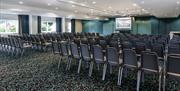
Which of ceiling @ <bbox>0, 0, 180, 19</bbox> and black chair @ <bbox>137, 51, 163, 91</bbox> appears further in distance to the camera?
ceiling @ <bbox>0, 0, 180, 19</bbox>

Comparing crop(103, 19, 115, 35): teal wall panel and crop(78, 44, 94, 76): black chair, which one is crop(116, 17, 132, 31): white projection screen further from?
crop(78, 44, 94, 76): black chair

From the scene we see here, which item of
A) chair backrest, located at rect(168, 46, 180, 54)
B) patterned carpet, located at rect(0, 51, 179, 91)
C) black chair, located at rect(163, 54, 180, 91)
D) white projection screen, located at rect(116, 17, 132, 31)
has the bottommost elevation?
patterned carpet, located at rect(0, 51, 179, 91)

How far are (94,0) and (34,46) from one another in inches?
175

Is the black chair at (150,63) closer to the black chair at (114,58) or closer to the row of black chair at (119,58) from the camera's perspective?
the row of black chair at (119,58)

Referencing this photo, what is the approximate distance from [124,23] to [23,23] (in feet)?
42.1

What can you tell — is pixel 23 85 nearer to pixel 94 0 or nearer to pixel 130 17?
pixel 94 0

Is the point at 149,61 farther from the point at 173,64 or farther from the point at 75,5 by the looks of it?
the point at 75,5

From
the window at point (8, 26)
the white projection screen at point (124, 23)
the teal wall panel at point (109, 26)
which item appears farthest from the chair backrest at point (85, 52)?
the teal wall panel at point (109, 26)

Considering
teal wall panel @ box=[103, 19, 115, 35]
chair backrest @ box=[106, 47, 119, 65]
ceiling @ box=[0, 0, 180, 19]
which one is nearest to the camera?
chair backrest @ box=[106, 47, 119, 65]

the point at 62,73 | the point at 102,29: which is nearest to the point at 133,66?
the point at 62,73

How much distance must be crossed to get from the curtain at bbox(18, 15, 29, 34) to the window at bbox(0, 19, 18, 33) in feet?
3.68

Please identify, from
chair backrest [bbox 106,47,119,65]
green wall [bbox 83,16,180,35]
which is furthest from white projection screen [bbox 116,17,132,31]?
chair backrest [bbox 106,47,119,65]

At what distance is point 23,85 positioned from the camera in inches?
171

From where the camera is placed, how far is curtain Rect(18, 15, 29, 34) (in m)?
16.2
